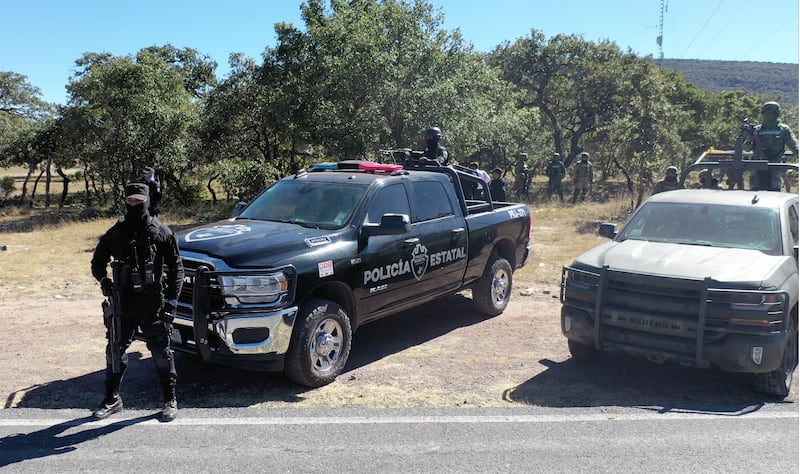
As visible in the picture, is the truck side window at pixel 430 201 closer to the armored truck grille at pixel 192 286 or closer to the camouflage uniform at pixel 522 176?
the armored truck grille at pixel 192 286

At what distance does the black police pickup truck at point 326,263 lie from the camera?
16.5ft

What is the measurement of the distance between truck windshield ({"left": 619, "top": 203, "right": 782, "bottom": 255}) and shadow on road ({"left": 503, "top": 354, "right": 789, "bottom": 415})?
3.94ft

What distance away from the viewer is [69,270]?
11172 mm

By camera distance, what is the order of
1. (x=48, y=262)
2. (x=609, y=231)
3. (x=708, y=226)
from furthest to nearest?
(x=48, y=262) → (x=609, y=231) → (x=708, y=226)

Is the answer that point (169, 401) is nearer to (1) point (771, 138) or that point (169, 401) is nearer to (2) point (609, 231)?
(2) point (609, 231)

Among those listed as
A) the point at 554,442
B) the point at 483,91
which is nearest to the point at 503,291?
the point at 554,442

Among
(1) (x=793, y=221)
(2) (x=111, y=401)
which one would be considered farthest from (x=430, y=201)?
(2) (x=111, y=401)

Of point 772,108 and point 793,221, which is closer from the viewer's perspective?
point 793,221

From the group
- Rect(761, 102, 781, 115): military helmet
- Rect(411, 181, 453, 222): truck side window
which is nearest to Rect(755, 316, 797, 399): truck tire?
Rect(411, 181, 453, 222): truck side window

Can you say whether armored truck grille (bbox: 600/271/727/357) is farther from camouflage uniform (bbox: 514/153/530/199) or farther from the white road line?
camouflage uniform (bbox: 514/153/530/199)

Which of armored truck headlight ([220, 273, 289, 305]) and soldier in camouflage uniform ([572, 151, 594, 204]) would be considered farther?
soldier in camouflage uniform ([572, 151, 594, 204])

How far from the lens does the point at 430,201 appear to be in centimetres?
708

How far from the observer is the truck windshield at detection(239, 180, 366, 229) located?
615 centimetres

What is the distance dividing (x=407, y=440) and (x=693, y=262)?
2.94 metres
